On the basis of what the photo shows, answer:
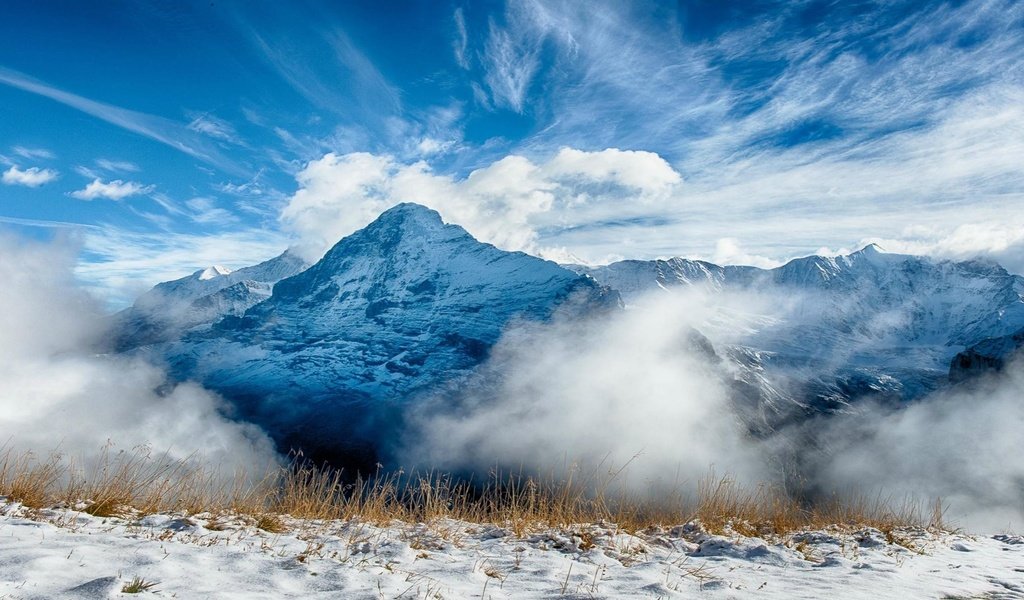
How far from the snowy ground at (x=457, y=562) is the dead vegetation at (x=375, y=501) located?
1.73 ft

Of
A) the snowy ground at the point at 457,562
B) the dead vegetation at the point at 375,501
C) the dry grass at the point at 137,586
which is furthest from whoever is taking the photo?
the dead vegetation at the point at 375,501

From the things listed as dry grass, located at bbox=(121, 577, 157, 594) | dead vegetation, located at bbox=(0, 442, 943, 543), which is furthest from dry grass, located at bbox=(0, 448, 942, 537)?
dry grass, located at bbox=(121, 577, 157, 594)

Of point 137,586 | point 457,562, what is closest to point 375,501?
point 457,562

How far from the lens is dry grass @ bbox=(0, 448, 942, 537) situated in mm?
7699

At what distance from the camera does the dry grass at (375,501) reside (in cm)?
770

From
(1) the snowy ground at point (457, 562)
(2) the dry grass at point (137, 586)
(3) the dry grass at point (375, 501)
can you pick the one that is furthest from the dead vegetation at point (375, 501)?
(2) the dry grass at point (137, 586)

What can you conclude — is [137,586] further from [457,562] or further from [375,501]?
[375,501]

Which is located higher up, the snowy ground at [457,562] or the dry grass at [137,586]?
the dry grass at [137,586]

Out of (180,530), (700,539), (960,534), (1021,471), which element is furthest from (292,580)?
(1021,471)

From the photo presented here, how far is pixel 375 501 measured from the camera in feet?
30.5

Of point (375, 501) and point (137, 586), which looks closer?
point (137, 586)

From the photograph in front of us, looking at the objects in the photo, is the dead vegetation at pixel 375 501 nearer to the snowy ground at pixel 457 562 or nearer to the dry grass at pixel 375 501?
the dry grass at pixel 375 501

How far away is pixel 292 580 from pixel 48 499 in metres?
4.73

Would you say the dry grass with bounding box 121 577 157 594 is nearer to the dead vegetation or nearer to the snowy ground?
the snowy ground
